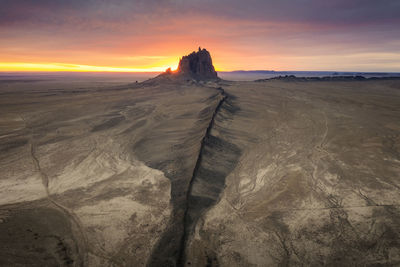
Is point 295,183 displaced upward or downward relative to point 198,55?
downward

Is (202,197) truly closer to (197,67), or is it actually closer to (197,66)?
(197,67)

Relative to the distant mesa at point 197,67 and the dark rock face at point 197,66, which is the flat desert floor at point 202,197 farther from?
the dark rock face at point 197,66

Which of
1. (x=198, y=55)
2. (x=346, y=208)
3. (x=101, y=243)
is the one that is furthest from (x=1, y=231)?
(x=198, y=55)

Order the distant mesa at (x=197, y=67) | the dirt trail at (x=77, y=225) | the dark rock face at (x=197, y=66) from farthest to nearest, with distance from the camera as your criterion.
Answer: the dark rock face at (x=197, y=66) < the distant mesa at (x=197, y=67) < the dirt trail at (x=77, y=225)

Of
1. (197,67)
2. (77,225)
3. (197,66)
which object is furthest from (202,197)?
(197,66)

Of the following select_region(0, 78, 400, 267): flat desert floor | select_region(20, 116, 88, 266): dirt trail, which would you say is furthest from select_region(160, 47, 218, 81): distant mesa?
select_region(20, 116, 88, 266): dirt trail

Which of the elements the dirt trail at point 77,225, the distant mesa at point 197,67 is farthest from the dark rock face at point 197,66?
the dirt trail at point 77,225

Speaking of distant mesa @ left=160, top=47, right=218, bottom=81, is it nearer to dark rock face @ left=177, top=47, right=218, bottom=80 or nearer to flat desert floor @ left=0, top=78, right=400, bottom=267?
dark rock face @ left=177, top=47, right=218, bottom=80

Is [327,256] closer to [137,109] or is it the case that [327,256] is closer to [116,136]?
[116,136]
